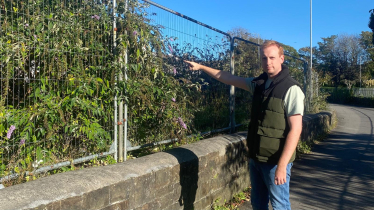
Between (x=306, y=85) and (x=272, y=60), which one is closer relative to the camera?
(x=272, y=60)

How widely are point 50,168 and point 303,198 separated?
3383mm

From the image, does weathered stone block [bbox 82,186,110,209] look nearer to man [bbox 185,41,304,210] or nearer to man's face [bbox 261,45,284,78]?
man [bbox 185,41,304,210]

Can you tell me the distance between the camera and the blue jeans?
2775 millimetres

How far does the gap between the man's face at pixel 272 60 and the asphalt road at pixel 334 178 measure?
217 centimetres

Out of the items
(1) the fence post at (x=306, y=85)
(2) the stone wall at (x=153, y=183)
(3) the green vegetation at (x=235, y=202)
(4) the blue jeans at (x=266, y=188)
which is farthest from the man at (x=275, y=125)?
(1) the fence post at (x=306, y=85)

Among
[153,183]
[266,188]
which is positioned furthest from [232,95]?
[153,183]

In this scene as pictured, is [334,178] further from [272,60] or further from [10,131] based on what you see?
[10,131]

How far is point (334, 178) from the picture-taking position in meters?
5.76

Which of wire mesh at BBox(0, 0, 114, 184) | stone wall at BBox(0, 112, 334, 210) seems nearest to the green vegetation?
stone wall at BBox(0, 112, 334, 210)

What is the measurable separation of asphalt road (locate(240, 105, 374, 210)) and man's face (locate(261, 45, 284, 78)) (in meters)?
2.17

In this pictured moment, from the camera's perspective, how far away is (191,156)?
3.68m

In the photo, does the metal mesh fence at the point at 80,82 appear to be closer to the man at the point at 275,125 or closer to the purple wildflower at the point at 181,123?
the purple wildflower at the point at 181,123

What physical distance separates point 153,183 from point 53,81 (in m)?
1.29

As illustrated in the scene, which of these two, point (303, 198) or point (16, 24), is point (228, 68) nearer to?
point (303, 198)
